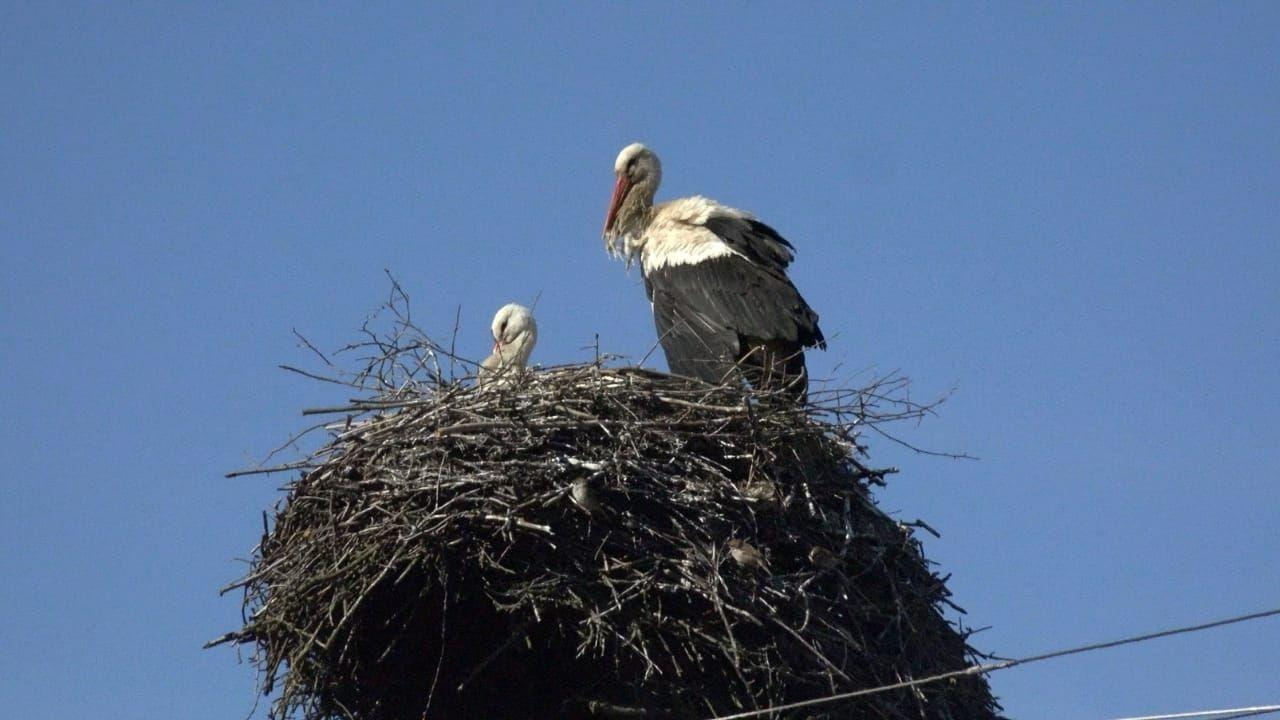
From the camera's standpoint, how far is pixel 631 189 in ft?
29.9

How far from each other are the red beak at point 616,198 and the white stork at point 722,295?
20 centimetres

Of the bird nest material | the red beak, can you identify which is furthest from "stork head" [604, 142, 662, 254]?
the bird nest material

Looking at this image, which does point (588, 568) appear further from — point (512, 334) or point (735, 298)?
point (512, 334)

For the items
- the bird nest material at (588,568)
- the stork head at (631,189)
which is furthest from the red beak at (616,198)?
the bird nest material at (588,568)

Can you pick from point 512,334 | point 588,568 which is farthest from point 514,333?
point 588,568

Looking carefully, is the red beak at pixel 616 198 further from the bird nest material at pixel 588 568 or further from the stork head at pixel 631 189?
the bird nest material at pixel 588 568

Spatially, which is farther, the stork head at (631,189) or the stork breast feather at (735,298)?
the stork head at (631,189)

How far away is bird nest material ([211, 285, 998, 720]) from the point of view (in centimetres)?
607

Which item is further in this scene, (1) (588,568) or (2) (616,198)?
(2) (616,198)

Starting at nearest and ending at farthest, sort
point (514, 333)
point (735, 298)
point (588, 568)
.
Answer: point (588, 568)
point (735, 298)
point (514, 333)

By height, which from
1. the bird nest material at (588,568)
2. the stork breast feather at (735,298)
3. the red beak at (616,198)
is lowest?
the bird nest material at (588,568)

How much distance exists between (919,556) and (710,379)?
1.13m

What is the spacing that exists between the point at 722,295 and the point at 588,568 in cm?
207

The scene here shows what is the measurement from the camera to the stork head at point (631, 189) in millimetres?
9000
